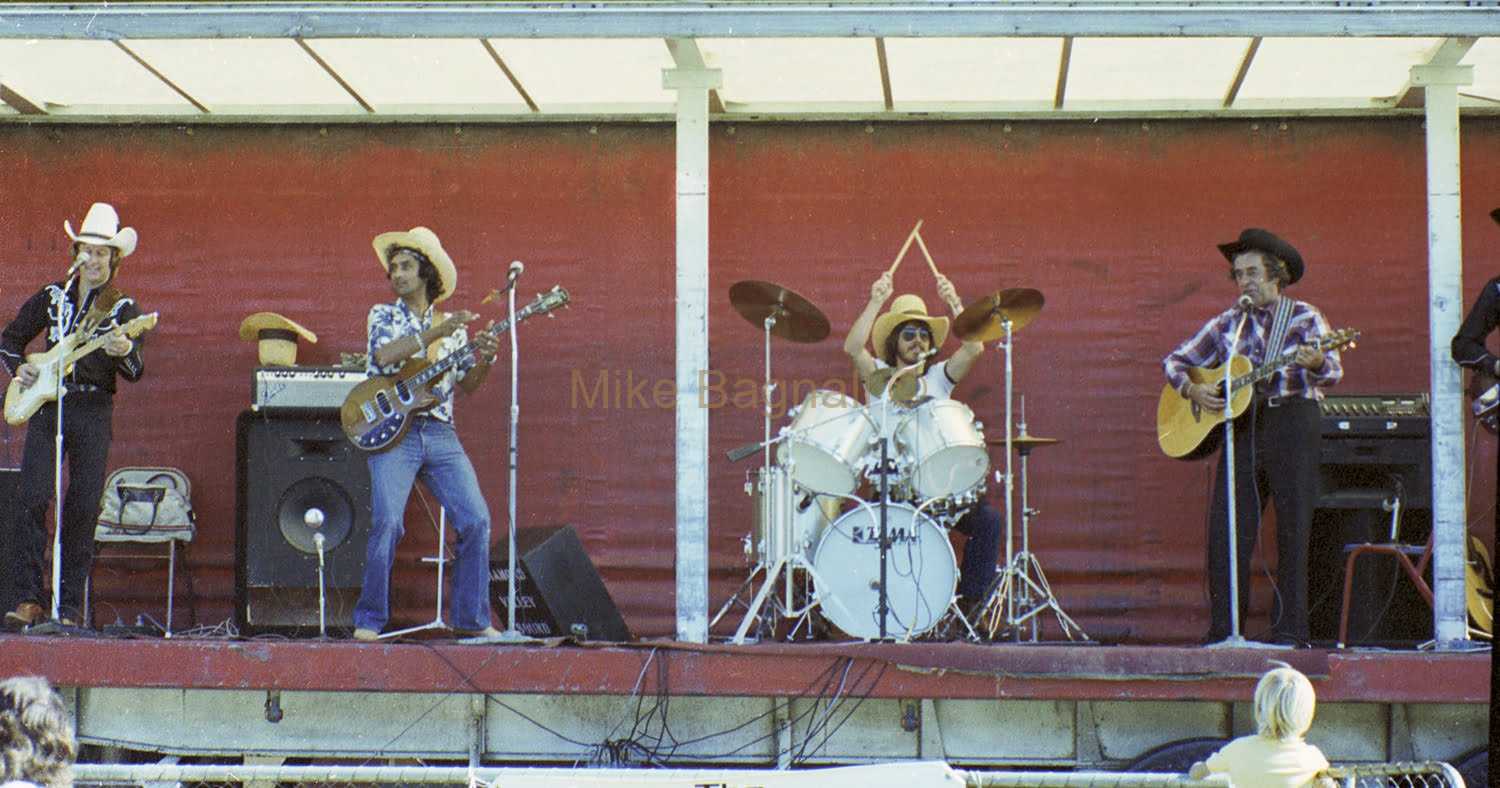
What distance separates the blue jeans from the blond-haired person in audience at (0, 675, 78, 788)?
3489 millimetres

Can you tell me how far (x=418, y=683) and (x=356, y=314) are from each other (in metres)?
3.20

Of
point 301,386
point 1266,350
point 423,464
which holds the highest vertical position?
point 1266,350

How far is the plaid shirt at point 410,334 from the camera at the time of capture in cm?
693

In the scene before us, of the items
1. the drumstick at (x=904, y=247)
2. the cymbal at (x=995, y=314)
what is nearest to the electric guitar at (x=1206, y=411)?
the cymbal at (x=995, y=314)

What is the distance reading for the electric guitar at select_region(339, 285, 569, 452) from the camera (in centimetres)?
683

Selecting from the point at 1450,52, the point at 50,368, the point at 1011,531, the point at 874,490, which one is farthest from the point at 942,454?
the point at 50,368

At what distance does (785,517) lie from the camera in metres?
7.20

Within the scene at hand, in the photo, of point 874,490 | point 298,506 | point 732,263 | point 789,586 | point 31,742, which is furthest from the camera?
point 732,263

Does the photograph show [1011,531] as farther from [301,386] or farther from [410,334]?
[301,386]

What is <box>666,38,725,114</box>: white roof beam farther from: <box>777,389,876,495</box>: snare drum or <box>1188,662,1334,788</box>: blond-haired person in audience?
<box>1188,662,1334,788</box>: blond-haired person in audience

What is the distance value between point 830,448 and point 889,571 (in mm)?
605

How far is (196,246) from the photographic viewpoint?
888cm

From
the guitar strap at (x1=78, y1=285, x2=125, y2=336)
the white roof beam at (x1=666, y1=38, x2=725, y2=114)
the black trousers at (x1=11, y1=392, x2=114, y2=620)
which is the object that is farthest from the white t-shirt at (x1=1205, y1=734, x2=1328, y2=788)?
the guitar strap at (x1=78, y1=285, x2=125, y2=336)

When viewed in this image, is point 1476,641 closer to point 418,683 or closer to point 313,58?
point 418,683
